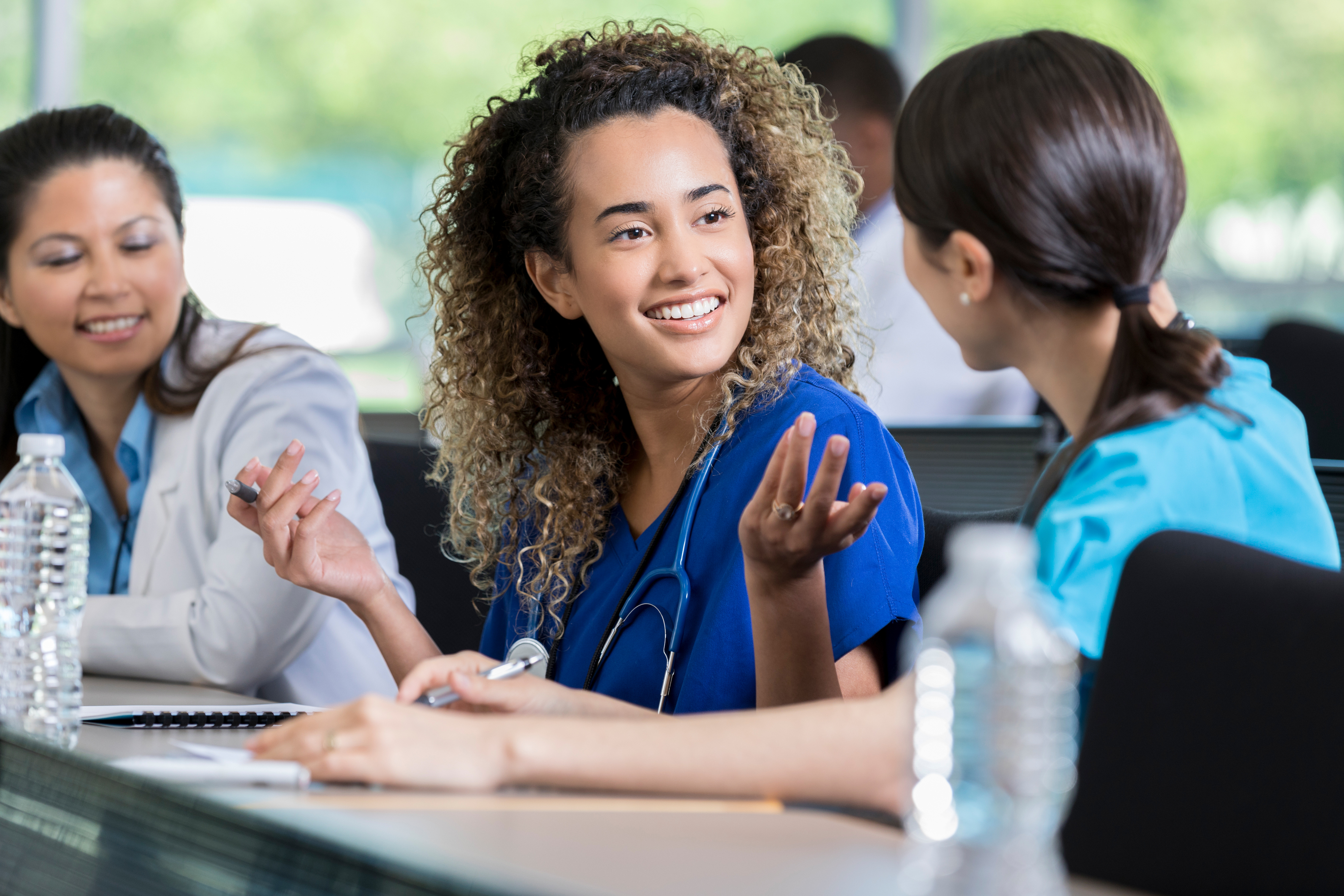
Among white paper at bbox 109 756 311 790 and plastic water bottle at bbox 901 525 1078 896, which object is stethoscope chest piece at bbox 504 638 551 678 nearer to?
white paper at bbox 109 756 311 790

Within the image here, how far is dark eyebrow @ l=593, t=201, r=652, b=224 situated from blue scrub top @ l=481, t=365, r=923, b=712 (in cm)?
27

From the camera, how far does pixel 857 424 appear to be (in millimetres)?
1471

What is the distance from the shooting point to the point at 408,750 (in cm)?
94

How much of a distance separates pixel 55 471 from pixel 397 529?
0.98 metres

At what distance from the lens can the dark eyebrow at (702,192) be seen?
1.61 meters

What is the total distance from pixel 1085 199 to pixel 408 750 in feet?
2.32

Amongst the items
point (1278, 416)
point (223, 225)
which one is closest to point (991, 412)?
point (1278, 416)

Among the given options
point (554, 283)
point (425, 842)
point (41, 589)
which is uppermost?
point (554, 283)

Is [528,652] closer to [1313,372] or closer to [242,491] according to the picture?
[242,491]

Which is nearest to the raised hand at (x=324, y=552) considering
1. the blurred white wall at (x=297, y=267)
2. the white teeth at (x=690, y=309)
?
the white teeth at (x=690, y=309)

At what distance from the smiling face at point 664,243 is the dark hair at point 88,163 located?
78 cm

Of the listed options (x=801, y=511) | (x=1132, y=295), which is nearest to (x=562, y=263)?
(x=801, y=511)

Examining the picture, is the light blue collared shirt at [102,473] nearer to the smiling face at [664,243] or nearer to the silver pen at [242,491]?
the silver pen at [242,491]

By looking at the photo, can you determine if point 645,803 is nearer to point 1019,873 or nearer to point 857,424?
point 1019,873
